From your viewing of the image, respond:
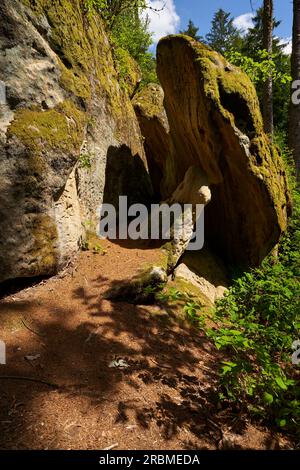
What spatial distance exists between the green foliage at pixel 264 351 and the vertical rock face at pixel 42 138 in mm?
2683

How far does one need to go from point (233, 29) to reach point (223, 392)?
5750 cm

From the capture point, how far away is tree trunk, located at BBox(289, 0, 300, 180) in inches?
389

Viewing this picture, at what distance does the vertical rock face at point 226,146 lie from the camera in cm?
570

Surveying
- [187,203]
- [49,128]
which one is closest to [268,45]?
[187,203]

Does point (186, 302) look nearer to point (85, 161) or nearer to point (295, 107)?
point (85, 161)

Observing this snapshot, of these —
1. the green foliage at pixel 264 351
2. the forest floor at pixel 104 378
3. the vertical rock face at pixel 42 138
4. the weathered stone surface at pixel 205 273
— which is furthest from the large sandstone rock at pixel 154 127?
the forest floor at pixel 104 378

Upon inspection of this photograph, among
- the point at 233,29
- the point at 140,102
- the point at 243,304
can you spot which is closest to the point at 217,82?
the point at 243,304

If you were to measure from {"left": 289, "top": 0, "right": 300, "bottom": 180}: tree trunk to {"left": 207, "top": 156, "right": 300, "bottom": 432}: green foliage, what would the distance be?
17.9 feet

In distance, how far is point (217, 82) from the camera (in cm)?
563

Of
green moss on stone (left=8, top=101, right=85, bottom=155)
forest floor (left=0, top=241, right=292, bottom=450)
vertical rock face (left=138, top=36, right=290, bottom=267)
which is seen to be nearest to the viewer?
forest floor (left=0, top=241, right=292, bottom=450)

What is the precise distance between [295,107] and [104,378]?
1021 centimetres

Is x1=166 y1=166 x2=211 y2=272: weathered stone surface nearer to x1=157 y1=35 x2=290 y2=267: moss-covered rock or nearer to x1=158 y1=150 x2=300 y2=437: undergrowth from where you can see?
x1=157 y1=35 x2=290 y2=267: moss-covered rock

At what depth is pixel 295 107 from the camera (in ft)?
33.0

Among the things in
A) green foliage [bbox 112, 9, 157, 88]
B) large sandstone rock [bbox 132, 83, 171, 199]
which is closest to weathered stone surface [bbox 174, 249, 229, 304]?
large sandstone rock [bbox 132, 83, 171, 199]
